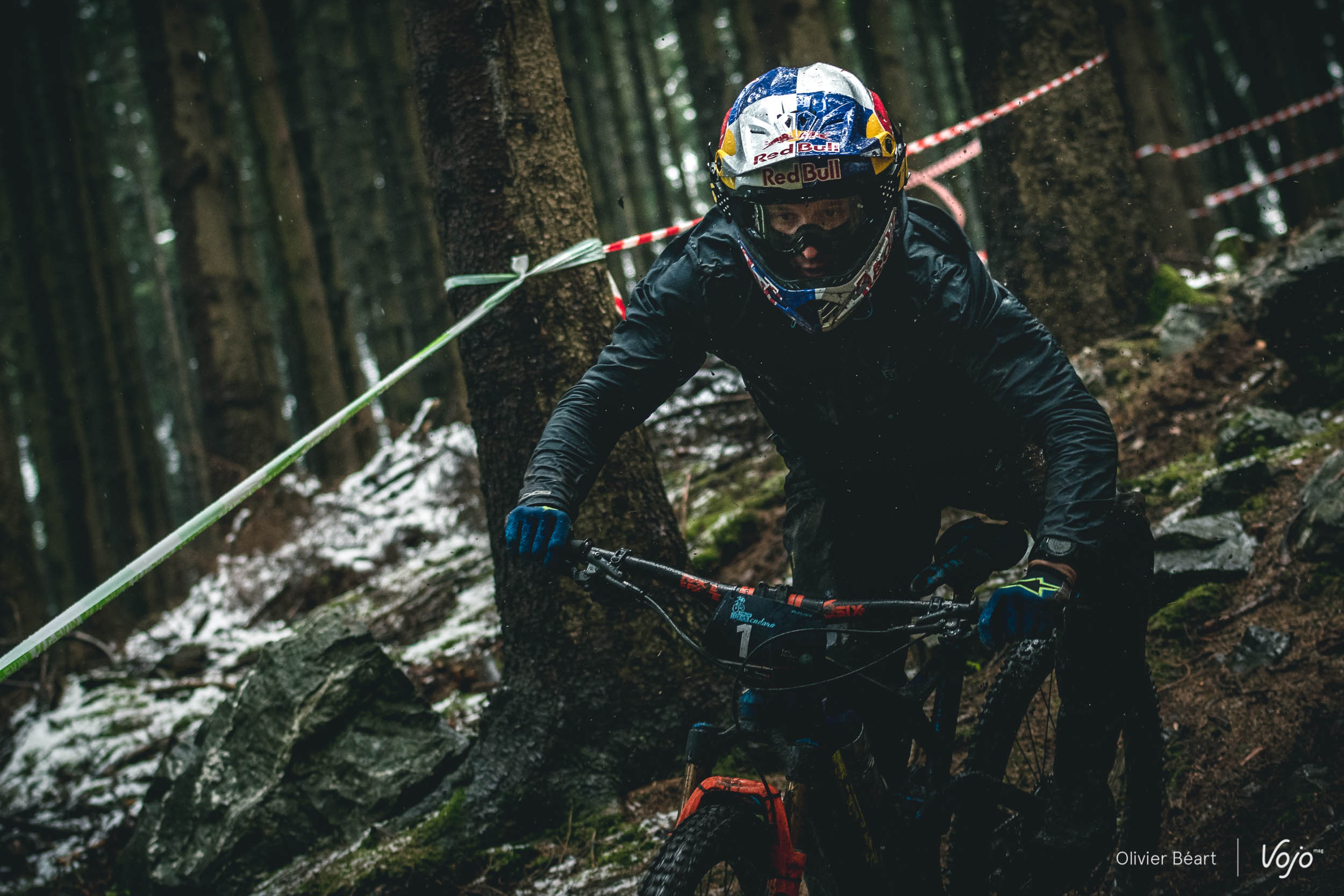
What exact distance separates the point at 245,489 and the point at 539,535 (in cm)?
184

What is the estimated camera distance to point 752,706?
7.45 ft

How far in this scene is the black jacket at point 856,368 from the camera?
2.49 meters

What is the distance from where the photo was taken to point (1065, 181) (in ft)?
22.2

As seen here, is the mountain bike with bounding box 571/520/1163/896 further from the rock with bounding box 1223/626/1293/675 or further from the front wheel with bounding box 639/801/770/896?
the rock with bounding box 1223/626/1293/675

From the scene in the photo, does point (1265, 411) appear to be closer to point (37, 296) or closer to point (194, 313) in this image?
point (194, 313)

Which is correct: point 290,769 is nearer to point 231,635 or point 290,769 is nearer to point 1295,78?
point 231,635

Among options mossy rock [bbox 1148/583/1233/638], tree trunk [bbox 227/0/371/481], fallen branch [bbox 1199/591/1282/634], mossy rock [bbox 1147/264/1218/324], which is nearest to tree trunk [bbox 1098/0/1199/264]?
mossy rock [bbox 1147/264/1218/324]

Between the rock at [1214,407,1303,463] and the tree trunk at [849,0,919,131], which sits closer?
the rock at [1214,407,1303,463]

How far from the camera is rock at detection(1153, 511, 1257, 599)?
408 cm

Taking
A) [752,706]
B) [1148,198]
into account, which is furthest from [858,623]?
[1148,198]

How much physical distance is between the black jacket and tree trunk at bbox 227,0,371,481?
9896mm

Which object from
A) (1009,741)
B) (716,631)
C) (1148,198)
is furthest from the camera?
(1148,198)

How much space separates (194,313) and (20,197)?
16.8ft

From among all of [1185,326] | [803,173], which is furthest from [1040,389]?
[1185,326]
